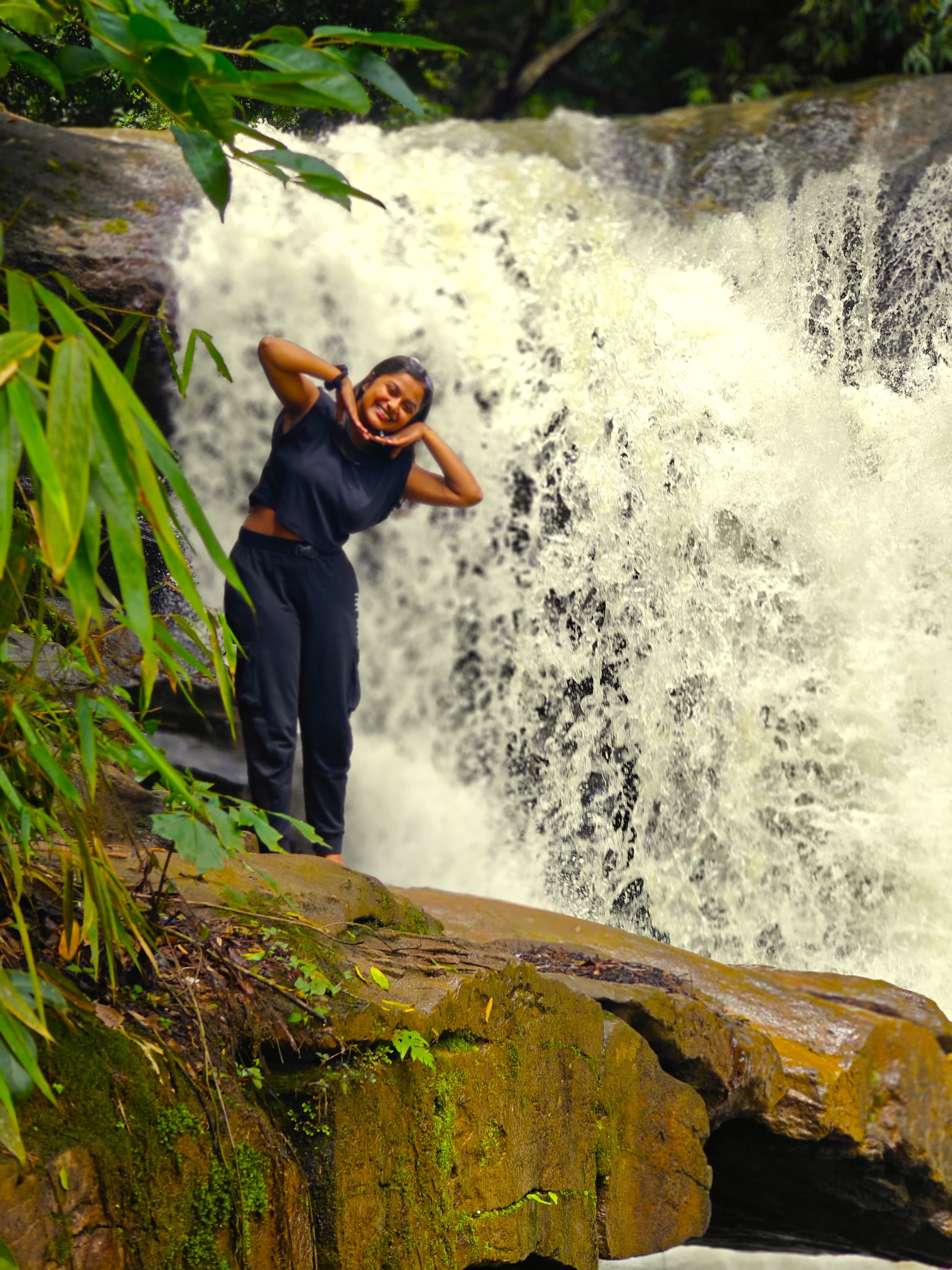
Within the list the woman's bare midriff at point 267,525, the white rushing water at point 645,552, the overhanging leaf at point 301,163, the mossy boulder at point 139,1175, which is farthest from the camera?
the white rushing water at point 645,552

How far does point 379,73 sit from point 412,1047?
4.96ft

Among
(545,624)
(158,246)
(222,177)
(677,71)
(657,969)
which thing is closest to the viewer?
(222,177)

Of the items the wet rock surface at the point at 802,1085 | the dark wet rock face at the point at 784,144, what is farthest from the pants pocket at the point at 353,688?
the dark wet rock face at the point at 784,144

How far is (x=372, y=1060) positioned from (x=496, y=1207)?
1.48 ft

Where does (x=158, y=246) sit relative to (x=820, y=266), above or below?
below

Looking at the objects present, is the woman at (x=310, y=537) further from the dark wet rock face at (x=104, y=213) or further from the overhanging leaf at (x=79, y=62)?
the overhanging leaf at (x=79, y=62)

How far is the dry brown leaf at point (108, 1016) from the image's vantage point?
178 cm

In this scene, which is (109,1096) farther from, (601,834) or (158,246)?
(158,246)

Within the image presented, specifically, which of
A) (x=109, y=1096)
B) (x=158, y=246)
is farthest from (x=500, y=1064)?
(x=158, y=246)

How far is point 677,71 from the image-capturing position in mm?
12070

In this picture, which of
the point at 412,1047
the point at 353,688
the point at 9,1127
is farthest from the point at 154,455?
the point at 353,688

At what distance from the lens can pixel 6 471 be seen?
1.28 m

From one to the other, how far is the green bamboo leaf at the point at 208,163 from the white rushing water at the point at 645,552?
15.6 feet

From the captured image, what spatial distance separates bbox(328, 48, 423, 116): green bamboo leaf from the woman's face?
10.0ft
